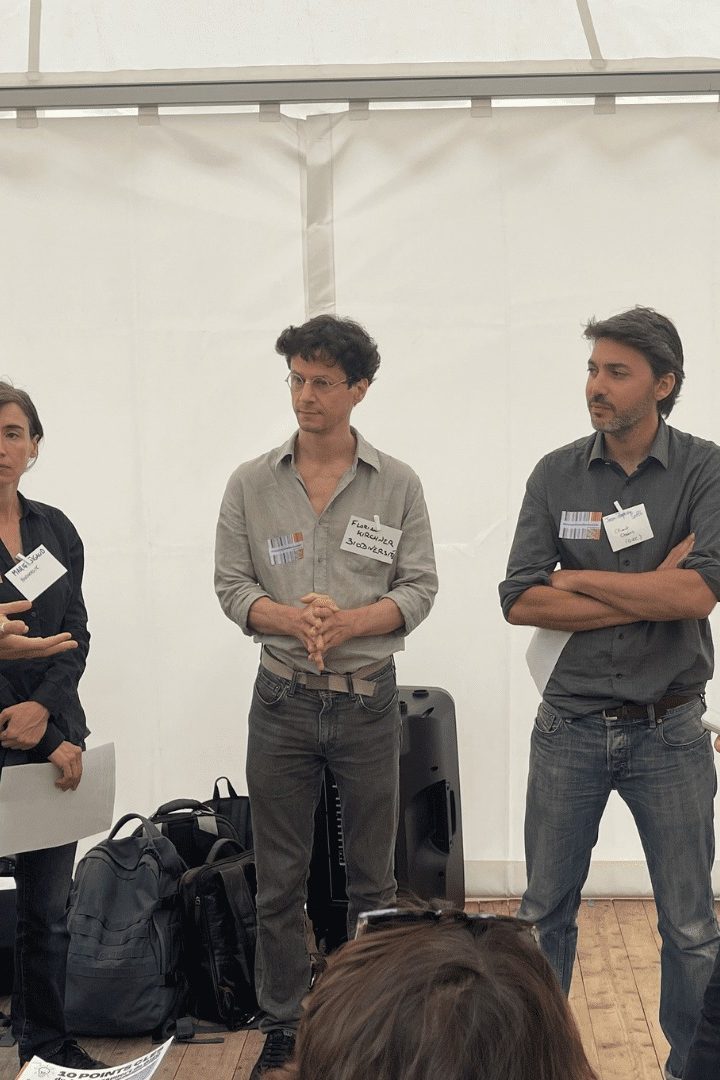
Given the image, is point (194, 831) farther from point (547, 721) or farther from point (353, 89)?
point (353, 89)

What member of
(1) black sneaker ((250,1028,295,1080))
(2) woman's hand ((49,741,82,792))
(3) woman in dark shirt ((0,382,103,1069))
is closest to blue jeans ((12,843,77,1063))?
(3) woman in dark shirt ((0,382,103,1069))

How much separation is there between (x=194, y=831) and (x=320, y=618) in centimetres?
111

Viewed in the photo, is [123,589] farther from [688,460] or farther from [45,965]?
[688,460]

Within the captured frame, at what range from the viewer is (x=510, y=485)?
363 centimetres

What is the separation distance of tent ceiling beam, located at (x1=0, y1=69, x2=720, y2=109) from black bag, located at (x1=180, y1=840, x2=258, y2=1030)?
225 centimetres

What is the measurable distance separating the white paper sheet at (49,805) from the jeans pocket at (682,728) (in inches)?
51.0

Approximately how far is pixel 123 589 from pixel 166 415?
0.58m

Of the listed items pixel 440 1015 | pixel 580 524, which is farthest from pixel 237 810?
pixel 440 1015

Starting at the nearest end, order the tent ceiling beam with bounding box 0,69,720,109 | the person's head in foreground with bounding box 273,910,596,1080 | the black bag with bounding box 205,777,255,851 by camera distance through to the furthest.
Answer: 1. the person's head in foreground with bounding box 273,910,596,1080
2. the tent ceiling beam with bounding box 0,69,720,109
3. the black bag with bounding box 205,777,255,851

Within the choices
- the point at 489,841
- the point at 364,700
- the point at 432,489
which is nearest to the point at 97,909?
the point at 364,700

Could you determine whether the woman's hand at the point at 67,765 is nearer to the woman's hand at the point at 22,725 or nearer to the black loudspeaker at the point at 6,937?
the woman's hand at the point at 22,725

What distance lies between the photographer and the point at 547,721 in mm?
2414

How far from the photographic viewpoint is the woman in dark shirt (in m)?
2.50

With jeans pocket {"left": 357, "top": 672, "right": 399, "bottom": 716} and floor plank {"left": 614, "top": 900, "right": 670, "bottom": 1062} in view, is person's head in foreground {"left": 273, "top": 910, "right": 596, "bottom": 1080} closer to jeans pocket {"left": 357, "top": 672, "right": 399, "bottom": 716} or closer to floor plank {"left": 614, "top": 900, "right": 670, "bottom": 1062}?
jeans pocket {"left": 357, "top": 672, "right": 399, "bottom": 716}
